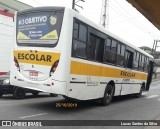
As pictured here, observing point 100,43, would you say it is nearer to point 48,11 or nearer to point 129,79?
point 48,11

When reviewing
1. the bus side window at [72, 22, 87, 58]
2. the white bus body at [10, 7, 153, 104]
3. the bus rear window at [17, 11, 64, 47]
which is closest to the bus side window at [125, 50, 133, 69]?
the white bus body at [10, 7, 153, 104]

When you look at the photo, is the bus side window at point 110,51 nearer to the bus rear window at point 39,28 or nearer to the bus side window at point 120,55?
the bus side window at point 120,55

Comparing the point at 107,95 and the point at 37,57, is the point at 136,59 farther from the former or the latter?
the point at 37,57

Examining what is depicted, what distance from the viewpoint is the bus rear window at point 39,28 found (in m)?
9.62

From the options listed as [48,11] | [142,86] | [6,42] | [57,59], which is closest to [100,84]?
[57,59]

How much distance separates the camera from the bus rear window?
962 centimetres

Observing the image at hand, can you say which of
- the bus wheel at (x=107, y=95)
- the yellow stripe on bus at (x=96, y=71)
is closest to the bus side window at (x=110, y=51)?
the yellow stripe on bus at (x=96, y=71)

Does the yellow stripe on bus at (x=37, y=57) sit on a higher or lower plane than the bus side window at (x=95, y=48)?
lower

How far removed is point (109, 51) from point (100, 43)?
3.25 feet

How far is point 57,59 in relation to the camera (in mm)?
9414

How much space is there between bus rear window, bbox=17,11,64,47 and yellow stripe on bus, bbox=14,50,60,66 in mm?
293

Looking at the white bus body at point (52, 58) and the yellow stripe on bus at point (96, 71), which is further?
the yellow stripe on bus at point (96, 71)

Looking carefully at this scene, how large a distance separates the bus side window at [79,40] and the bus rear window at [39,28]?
598 mm

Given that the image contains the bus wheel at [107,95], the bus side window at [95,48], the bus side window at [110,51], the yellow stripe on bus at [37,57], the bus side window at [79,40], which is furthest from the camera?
the bus wheel at [107,95]
